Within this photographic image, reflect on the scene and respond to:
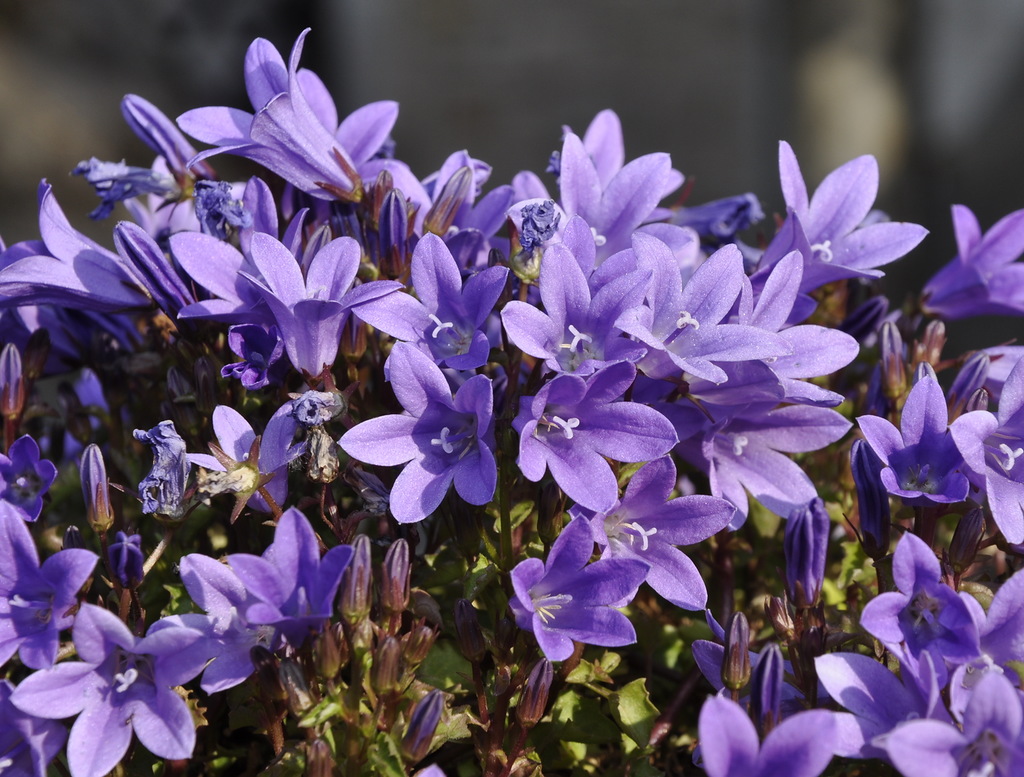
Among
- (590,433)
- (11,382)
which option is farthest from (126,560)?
(590,433)

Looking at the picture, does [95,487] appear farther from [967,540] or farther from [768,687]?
[967,540]

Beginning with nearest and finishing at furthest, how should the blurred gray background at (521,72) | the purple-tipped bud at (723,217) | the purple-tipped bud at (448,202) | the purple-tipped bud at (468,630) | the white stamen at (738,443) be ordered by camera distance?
1. the purple-tipped bud at (468,630)
2. the white stamen at (738,443)
3. the purple-tipped bud at (448,202)
4. the purple-tipped bud at (723,217)
5. the blurred gray background at (521,72)

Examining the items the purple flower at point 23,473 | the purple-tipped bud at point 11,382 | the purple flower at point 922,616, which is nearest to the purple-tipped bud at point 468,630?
the purple flower at point 922,616

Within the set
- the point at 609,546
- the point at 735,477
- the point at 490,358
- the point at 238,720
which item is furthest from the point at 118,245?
the point at 735,477

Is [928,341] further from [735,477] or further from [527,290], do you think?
[527,290]

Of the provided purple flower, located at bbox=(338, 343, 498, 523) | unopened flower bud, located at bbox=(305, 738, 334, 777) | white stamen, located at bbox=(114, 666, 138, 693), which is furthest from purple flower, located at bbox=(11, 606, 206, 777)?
purple flower, located at bbox=(338, 343, 498, 523)

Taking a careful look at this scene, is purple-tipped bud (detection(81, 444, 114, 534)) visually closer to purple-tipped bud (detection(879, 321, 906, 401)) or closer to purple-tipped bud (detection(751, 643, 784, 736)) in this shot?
purple-tipped bud (detection(751, 643, 784, 736))

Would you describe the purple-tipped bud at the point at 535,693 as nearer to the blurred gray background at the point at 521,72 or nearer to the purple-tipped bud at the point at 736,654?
the purple-tipped bud at the point at 736,654
